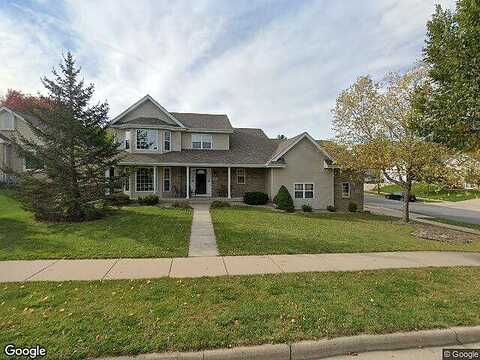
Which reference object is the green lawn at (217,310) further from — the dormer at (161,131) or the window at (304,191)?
the dormer at (161,131)

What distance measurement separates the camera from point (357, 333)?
160 inches

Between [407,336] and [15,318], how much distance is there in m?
5.66

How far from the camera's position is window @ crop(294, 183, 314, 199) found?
74.4 ft

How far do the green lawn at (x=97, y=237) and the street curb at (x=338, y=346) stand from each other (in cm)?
467

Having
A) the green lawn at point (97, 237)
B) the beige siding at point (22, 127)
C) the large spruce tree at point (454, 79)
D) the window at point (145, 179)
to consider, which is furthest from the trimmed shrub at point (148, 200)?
the large spruce tree at point (454, 79)

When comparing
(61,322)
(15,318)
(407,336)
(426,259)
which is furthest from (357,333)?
(426,259)

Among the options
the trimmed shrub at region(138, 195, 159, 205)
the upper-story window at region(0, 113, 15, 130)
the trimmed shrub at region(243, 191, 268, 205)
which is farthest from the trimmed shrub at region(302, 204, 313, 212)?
the upper-story window at region(0, 113, 15, 130)

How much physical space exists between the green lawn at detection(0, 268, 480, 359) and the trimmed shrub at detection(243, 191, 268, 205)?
15.6 meters

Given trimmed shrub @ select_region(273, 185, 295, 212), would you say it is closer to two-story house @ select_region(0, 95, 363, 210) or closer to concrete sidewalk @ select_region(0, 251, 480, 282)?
two-story house @ select_region(0, 95, 363, 210)

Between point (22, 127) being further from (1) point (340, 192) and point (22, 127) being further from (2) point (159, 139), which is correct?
(1) point (340, 192)

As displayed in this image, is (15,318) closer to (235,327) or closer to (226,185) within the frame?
(235,327)

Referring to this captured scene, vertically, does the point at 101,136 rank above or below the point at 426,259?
above

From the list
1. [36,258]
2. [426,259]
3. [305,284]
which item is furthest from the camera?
[426,259]

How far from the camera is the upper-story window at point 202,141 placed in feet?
79.9
